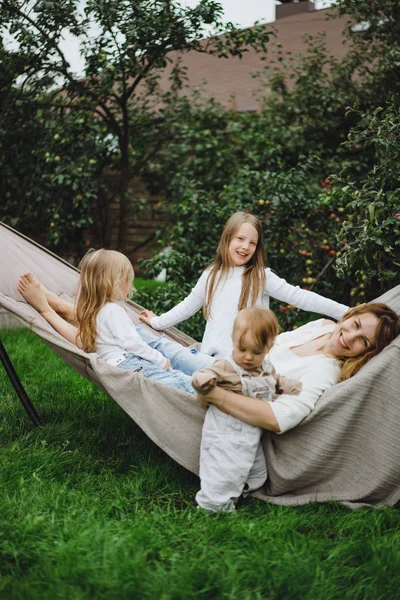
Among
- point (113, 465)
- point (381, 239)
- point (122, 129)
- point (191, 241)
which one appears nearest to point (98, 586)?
point (113, 465)

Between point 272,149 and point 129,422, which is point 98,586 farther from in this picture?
point 272,149

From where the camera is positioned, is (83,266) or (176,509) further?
(83,266)

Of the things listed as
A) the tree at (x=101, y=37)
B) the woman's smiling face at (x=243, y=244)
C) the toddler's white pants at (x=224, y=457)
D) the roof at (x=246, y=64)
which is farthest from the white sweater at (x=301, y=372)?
the roof at (x=246, y=64)

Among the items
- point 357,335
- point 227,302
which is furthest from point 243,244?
point 357,335

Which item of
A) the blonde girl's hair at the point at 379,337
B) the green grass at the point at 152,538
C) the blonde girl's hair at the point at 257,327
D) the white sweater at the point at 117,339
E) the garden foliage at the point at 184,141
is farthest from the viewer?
the garden foliage at the point at 184,141

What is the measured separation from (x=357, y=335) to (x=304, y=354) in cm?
38

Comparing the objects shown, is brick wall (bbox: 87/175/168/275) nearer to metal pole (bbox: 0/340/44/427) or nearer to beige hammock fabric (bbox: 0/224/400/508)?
metal pole (bbox: 0/340/44/427)

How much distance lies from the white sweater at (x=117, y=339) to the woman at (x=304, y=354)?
133mm

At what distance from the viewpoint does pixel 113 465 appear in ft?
9.02

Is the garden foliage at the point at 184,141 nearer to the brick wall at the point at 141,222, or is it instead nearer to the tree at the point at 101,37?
the tree at the point at 101,37

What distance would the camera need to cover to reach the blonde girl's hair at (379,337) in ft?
7.73

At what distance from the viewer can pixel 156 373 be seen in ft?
8.70

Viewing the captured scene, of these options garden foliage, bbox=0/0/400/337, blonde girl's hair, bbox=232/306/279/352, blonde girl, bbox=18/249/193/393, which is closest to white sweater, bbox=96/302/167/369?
blonde girl, bbox=18/249/193/393

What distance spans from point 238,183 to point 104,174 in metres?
2.12
